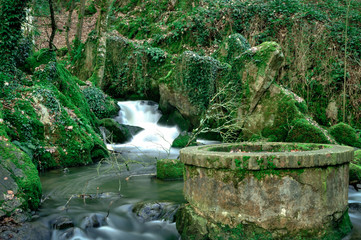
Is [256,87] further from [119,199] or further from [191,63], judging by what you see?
[119,199]

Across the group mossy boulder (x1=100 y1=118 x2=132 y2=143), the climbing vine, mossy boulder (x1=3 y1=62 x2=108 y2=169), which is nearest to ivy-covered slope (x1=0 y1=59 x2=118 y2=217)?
mossy boulder (x1=3 y1=62 x2=108 y2=169)

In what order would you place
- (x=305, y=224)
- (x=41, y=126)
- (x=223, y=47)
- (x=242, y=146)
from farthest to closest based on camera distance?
1. (x=223, y=47)
2. (x=41, y=126)
3. (x=242, y=146)
4. (x=305, y=224)

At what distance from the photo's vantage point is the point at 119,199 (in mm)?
6301

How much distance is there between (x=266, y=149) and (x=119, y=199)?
9.40ft

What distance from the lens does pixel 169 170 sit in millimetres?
7770

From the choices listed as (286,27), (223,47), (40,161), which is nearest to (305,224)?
(40,161)

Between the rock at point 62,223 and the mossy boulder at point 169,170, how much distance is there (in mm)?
2887

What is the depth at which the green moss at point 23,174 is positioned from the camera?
5.41 meters

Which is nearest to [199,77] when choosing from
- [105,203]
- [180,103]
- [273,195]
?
[180,103]

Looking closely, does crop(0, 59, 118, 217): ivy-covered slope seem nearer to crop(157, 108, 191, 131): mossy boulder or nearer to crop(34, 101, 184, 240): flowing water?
crop(34, 101, 184, 240): flowing water

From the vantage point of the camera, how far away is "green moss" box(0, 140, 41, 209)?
541 cm

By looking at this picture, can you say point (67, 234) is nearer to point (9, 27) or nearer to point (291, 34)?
point (9, 27)

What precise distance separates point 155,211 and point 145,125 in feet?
29.7

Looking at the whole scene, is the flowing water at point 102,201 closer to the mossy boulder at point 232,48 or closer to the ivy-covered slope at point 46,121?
the ivy-covered slope at point 46,121
